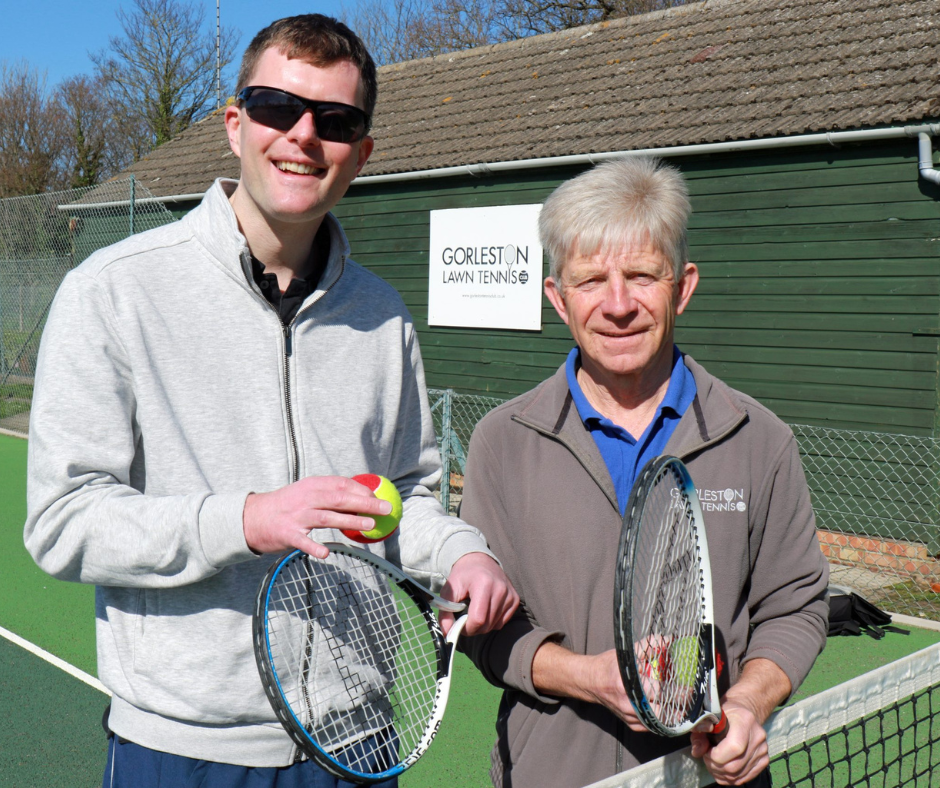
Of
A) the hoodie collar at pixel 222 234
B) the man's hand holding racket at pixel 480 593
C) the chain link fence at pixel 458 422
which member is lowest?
the chain link fence at pixel 458 422

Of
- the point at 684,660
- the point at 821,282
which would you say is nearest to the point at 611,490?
the point at 684,660

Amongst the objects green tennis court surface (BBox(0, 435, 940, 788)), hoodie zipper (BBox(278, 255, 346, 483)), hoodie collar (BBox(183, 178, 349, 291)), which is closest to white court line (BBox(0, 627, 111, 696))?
Answer: green tennis court surface (BBox(0, 435, 940, 788))

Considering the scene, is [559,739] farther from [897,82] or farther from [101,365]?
[897,82]

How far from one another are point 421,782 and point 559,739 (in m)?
2.53

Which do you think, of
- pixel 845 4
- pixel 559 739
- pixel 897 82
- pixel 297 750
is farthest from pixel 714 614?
pixel 845 4

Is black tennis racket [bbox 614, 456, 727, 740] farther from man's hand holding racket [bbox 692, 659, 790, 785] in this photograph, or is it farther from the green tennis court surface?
the green tennis court surface

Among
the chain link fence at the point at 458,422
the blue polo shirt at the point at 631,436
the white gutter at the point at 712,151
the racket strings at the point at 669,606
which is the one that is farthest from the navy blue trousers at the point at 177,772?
the chain link fence at the point at 458,422

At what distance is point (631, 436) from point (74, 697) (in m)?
4.26

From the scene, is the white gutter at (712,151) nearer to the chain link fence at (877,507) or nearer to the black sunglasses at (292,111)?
the chain link fence at (877,507)

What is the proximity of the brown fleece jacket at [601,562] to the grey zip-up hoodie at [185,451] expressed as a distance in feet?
0.68

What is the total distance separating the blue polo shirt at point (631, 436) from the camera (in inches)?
91.6

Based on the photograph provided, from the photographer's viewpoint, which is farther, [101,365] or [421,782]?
[421,782]

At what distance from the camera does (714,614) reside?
2234 millimetres

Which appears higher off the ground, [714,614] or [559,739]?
[714,614]
